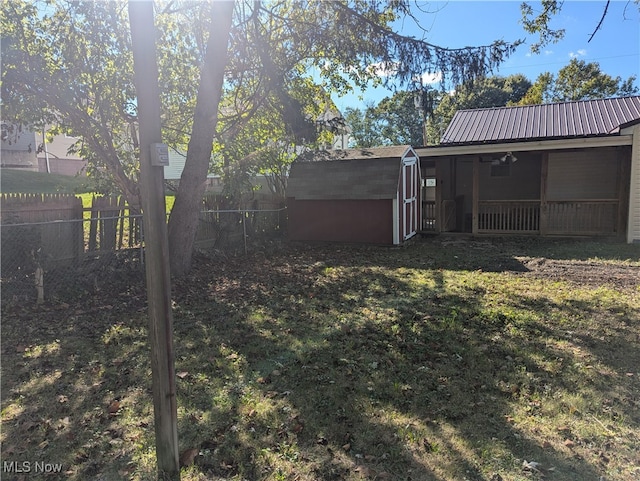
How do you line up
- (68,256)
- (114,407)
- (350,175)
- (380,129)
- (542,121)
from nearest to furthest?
(114,407), (68,256), (350,175), (542,121), (380,129)

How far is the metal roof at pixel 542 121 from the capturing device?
13117mm

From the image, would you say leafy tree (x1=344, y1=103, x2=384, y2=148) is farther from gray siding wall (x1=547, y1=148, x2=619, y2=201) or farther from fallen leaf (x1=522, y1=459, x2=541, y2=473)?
fallen leaf (x1=522, y1=459, x2=541, y2=473)

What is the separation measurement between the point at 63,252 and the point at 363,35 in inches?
263

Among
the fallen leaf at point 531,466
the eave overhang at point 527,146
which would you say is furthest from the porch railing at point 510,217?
the fallen leaf at point 531,466

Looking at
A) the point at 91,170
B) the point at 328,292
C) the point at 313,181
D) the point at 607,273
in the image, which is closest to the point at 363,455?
the point at 328,292

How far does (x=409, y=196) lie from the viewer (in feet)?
42.1

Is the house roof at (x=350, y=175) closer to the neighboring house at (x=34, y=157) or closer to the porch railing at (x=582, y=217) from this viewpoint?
the porch railing at (x=582, y=217)

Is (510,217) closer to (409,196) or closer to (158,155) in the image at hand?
(409,196)

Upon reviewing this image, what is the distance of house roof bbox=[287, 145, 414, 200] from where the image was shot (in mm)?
11672

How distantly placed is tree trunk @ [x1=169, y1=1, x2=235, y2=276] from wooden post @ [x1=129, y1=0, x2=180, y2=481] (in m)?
5.36

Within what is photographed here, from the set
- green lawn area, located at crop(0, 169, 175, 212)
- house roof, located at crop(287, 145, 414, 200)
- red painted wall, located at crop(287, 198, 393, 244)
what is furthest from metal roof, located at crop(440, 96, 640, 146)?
green lawn area, located at crop(0, 169, 175, 212)

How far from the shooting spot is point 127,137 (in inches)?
371

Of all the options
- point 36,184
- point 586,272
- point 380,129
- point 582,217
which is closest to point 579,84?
point 380,129

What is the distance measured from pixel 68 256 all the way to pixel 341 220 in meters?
7.26
